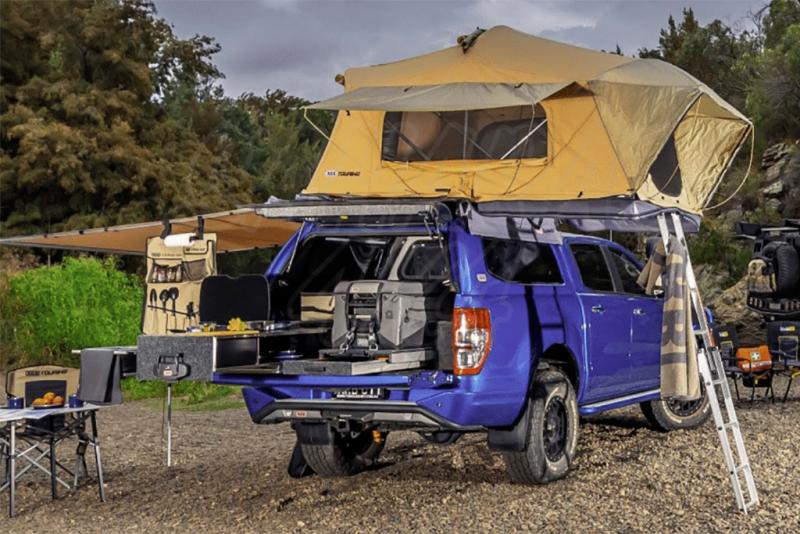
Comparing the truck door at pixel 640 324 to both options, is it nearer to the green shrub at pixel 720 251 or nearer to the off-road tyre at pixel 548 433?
the off-road tyre at pixel 548 433

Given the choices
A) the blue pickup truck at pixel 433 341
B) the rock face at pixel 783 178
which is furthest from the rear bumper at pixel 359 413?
the rock face at pixel 783 178

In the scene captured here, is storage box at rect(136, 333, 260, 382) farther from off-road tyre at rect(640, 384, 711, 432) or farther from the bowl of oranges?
off-road tyre at rect(640, 384, 711, 432)

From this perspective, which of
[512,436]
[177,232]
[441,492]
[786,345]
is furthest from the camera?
[177,232]

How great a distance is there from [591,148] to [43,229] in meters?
18.8

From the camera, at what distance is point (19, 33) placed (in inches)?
1012

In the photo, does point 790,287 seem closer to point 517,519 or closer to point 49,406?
point 517,519

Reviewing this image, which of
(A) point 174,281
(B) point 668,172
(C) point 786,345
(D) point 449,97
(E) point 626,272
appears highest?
(D) point 449,97

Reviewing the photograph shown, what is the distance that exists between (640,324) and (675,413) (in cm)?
114

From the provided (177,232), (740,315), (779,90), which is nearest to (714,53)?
(779,90)

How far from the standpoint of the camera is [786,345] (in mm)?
11656

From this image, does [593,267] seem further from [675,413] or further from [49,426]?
[49,426]

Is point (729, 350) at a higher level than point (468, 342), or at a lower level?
lower

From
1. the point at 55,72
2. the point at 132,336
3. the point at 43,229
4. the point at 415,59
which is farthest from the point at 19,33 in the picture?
the point at 415,59

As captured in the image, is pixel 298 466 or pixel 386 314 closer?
pixel 386 314
